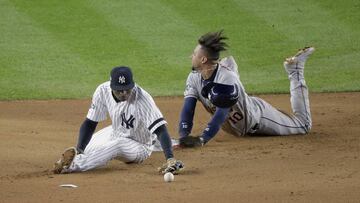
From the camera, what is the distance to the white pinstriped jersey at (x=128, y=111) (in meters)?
8.74

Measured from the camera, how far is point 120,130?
29.8 feet

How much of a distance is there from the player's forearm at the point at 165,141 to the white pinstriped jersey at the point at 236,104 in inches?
61.4

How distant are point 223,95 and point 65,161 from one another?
203 cm

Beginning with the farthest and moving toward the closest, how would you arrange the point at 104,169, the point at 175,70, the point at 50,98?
the point at 175,70 → the point at 50,98 → the point at 104,169

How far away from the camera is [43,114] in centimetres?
1209

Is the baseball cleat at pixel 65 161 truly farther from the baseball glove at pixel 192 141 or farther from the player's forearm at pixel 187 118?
the player's forearm at pixel 187 118

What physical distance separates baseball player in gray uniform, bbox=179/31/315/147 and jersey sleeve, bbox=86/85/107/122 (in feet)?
3.76

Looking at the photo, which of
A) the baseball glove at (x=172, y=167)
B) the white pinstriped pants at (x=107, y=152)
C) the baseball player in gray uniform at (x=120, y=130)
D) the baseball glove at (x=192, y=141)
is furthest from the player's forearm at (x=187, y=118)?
the baseball glove at (x=172, y=167)

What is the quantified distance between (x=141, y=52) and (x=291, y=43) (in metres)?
2.53

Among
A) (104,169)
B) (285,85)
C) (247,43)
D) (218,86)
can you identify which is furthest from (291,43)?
(104,169)

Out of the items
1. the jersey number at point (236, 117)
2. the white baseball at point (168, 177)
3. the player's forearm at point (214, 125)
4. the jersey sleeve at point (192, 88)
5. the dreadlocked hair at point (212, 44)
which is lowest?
the white baseball at point (168, 177)

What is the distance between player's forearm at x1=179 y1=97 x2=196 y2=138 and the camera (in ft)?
32.7

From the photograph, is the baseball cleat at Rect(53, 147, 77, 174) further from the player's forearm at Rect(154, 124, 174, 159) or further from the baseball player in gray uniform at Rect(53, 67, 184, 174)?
the player's forearm at Rect(154, 124, 174, 159)

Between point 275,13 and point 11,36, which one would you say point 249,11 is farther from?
point 11,36
